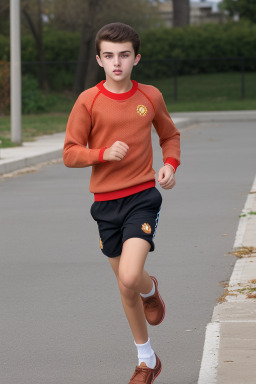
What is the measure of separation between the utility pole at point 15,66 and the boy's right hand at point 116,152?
684 inches

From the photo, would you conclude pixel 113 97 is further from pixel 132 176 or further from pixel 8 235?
pixel 8 235

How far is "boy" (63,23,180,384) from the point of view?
193 inches

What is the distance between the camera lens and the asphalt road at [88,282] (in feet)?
18.4

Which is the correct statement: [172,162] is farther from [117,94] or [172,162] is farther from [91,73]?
[91,73]

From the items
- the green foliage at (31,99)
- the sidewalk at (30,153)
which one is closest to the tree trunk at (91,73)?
the green foliage at (31,99)

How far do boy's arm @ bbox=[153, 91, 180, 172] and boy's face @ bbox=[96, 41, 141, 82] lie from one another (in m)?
0.29

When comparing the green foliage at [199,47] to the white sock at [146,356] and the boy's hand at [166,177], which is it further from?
the white sock at [146,356]

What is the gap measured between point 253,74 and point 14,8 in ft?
99.8

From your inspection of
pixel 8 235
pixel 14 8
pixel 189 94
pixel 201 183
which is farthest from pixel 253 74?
pixel 8 235

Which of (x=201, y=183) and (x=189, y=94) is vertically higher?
(x=201, y=183)

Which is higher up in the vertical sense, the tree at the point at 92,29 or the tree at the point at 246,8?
the tree at the point at 92,29

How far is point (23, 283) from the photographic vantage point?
790 cm

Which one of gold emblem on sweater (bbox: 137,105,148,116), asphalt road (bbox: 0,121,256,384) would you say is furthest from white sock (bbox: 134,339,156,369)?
gold emblem on sweater (bbox: 137,105,148,116)

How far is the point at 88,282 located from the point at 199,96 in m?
38.6
